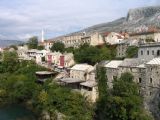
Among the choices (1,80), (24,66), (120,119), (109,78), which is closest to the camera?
(120,119)

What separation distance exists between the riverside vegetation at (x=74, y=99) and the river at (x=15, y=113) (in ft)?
3.64

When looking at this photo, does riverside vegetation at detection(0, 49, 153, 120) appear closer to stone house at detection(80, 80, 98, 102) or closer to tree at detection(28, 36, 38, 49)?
stone house at detection(80, 80, 98, 102)

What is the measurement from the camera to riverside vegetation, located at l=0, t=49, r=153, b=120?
1395 inches

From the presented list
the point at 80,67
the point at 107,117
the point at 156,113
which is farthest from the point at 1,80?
the point at 156,113

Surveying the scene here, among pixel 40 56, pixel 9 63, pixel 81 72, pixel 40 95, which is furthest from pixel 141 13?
pixel 40 95

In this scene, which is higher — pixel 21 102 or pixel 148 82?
pixel 148 82

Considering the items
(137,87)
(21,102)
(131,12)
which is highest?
(131,12)

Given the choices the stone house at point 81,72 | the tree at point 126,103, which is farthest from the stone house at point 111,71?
the stone house at point 81,72

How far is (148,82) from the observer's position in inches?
1464

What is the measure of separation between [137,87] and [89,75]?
14.0m

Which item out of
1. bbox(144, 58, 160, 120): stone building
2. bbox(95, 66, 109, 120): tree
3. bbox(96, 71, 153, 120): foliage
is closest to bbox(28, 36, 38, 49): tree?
bbox(95, 66, 109, 120): tree

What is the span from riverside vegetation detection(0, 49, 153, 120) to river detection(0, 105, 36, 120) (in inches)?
43.7

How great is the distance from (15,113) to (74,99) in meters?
12.1

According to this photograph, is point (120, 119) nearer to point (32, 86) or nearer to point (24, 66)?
point (32, 86)
